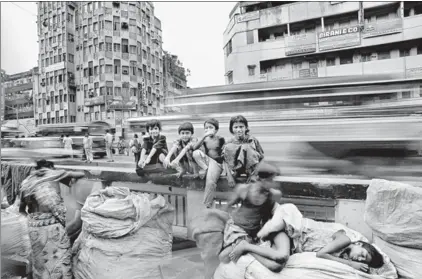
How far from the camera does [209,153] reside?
1.95 m

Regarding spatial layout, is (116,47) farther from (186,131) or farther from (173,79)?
(186,131)

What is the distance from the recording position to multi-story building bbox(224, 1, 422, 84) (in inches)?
68.4

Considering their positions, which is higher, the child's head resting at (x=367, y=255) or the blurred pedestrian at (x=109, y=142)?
the blurred pedestrian at (x=109, y=142)

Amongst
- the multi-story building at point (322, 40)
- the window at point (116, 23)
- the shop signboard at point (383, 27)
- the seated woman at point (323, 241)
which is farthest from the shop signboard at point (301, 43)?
the window at point (116, 23)

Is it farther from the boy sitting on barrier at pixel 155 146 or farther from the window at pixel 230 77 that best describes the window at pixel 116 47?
the window at pixel 230 77

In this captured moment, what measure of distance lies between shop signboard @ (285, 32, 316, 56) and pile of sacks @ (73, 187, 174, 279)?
1589mm

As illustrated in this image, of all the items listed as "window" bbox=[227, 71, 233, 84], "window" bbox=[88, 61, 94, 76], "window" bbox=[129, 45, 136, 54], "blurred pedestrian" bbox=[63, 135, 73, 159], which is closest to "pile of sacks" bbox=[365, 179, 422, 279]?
"window" bbox=[227, 71, 233, 84]

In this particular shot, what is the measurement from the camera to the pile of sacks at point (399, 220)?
1.27 metres

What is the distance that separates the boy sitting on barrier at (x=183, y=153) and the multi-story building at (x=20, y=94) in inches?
59.6

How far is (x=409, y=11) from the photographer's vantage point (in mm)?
1800

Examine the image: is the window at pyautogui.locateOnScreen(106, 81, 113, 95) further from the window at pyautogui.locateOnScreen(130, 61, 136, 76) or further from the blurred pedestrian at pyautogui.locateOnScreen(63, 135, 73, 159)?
the blurred pedestrian at pyautogui.locateOnScreen(63, 135, 73, 159)

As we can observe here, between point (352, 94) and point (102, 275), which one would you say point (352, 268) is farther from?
point (102, 275)

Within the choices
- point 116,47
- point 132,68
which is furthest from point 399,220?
point 116,47

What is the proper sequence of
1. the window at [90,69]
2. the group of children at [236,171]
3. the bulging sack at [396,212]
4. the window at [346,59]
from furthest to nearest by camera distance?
the window at [90,69] < the window at [346,59] < the group of children at [236,171] < the bulging sack at [396,212]
